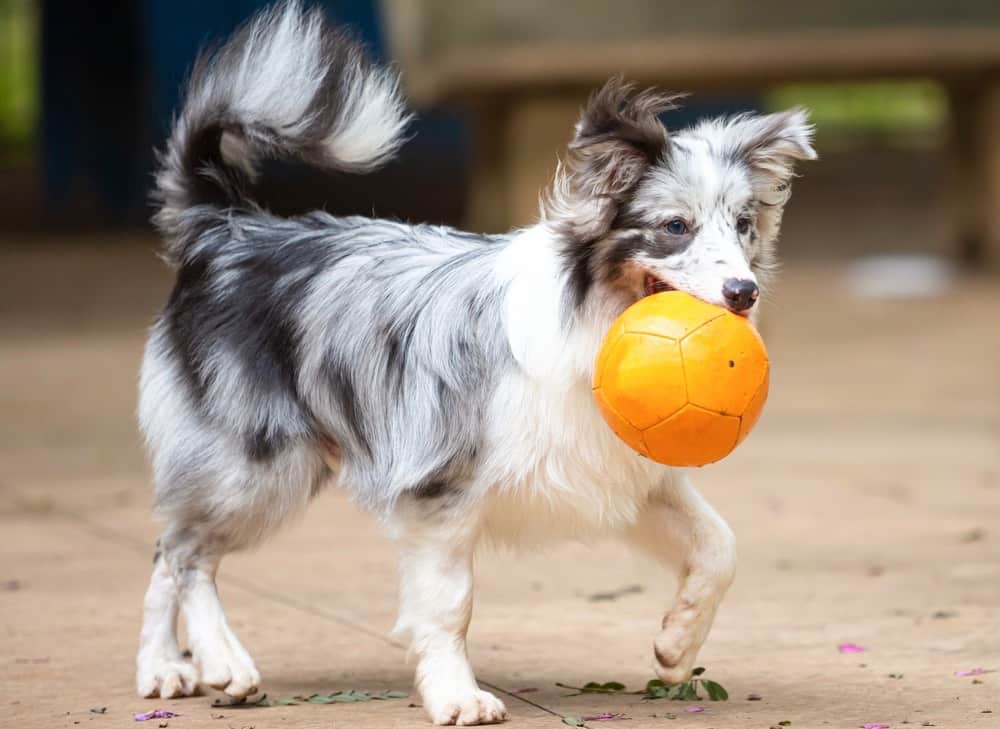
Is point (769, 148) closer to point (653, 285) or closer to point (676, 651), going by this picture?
point (653, 285)

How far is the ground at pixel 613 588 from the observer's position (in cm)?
464

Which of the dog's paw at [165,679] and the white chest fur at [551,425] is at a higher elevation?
the white chest fur at [551,425]

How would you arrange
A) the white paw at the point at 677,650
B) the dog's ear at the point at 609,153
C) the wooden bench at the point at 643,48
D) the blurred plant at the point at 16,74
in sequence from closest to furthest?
the dog's ear at the point at 609,153 < the white paw at the point at 677,650 < the wooden bench at the point at 643,48 < the blurred plant at the point at 16,74

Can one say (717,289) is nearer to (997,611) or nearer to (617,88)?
(617,88)

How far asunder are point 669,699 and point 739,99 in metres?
18.2

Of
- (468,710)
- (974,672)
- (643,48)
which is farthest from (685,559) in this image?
(643,48)

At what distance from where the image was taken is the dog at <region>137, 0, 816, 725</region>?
436 centimetres

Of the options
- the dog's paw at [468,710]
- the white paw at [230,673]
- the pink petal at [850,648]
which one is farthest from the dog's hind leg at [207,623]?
the pink petal at [850,648]

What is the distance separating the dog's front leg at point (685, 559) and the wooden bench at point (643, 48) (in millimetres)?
9831

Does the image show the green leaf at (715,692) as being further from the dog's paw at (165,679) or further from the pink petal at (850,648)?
the dog's paw at (165,679)

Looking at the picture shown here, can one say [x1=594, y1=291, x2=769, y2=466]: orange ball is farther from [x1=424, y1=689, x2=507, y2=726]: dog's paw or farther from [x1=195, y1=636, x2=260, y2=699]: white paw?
[x1=195, y1=636, x2=260, y2=699]: white paw

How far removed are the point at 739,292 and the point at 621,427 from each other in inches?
18.0

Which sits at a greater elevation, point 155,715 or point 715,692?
point 715,692

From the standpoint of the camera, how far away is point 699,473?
8430mm
